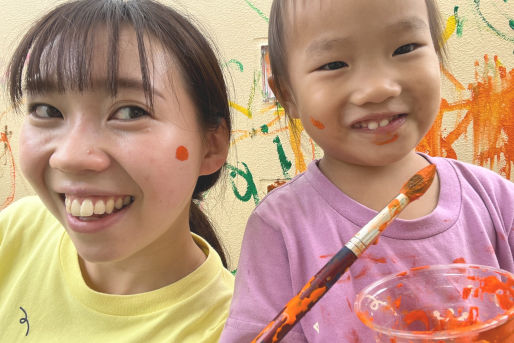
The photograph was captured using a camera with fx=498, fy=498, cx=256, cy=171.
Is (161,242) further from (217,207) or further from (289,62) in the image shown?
(217,207)

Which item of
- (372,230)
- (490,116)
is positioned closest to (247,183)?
(490,116)

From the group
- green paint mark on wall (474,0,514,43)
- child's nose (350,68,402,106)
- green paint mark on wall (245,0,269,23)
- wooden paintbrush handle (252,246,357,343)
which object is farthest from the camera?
green paint mark on wall (245,0,269,23)

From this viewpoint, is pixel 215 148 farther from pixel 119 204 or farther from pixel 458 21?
pixel 458 21

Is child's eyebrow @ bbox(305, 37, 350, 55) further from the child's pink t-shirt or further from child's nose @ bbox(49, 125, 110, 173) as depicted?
child's nose @ bbox(49, 125, 110, 173)

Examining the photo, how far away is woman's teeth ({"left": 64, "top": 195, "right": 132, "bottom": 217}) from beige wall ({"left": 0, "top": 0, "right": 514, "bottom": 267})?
60 centimetres

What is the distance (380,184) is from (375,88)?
0.20 metres

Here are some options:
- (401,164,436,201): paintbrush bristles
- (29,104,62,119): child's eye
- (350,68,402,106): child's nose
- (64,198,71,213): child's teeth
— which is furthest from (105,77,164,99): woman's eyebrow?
(401,164,436,201): paintbrush bristles

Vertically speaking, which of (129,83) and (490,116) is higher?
(129,83)

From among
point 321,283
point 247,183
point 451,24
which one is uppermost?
point 451,24

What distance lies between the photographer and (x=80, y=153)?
799 millimetres

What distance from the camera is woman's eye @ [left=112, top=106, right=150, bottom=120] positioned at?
85 cm

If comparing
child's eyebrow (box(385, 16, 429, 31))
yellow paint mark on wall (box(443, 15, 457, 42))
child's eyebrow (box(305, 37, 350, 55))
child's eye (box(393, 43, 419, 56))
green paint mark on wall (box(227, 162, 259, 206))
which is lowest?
green paint mark on wall (box(227, 162, 259, 206))

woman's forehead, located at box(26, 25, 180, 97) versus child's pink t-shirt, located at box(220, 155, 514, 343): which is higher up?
woman's forehead, located at box(26, 25, 180, 97)

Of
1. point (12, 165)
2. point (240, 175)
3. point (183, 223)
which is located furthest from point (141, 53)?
point (12, 165)
